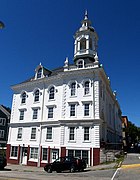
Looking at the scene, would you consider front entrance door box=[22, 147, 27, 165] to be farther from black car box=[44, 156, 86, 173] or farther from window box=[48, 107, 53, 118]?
black car box=[44, 156, 86, 173]

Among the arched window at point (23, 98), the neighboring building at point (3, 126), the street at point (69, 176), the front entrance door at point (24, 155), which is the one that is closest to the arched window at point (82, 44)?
the arched window at point (23, 98)

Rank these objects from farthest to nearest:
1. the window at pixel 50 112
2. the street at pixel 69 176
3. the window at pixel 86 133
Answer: the window at pixel 50 112 → the window at pixel 86 133 → the street at pixel 69 176

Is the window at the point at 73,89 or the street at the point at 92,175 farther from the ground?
the window at the point at 73,89

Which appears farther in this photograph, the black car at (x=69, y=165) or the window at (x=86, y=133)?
the window at (x=86, y=133)

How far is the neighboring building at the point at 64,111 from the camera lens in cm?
2830

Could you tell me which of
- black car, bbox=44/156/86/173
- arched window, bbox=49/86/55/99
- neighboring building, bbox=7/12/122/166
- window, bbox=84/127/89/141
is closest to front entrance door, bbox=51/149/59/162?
neighboring building, bbox=7/12/122/166

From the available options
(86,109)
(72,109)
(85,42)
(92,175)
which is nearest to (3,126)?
(72,109)

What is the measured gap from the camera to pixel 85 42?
3672cm

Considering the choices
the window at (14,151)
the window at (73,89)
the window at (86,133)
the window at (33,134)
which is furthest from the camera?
the window at (14,151)

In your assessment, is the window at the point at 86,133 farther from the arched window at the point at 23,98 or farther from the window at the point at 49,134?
the arched window at the point at 23,98

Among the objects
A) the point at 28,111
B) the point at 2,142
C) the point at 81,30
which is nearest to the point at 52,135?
the point at 28,111

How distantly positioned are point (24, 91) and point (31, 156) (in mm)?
11190

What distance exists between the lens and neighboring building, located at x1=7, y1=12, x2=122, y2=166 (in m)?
28.3

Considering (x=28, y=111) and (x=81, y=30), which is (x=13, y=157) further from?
(x=81, y=30)
